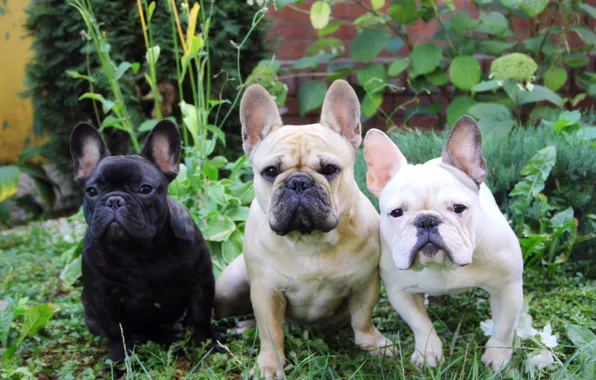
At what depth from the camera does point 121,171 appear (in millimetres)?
2916

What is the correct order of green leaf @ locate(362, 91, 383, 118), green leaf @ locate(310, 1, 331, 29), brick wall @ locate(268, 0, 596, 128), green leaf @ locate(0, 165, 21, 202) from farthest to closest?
brick wall @ locate(268, 0, 596, 128)
green leaf @ locate(0, 165, 21, 202)
green leaf @ locate(362, 91, 383, 118)
green leaf @ locate(310, 1, 331, 29)

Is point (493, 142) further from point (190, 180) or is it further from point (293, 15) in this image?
point (293, 15)

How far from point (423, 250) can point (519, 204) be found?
5.12 feet

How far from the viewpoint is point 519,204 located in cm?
382

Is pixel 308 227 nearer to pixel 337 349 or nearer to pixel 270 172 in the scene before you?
pixel 270 172

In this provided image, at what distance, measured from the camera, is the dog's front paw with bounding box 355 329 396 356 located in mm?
3018

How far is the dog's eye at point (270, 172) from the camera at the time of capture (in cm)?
277

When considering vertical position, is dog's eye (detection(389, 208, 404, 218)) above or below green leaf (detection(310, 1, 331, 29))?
below

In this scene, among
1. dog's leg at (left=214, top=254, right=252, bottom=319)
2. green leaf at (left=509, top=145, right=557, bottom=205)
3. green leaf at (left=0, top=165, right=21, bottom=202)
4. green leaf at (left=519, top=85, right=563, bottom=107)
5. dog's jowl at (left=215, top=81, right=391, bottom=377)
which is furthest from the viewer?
green leaf at (left=0, top=165, right=21, bottom=202)

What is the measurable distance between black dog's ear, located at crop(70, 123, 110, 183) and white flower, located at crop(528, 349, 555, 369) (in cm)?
199

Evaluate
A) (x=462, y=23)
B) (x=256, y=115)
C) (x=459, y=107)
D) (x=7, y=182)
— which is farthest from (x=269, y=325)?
(x=7, y=182)

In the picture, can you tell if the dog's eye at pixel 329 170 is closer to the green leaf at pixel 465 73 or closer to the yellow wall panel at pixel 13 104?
the green leaf at pixel 465 73

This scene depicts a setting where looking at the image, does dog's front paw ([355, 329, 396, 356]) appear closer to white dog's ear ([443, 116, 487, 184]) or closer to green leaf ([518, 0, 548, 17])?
white dog's ear ([443, 116, 487, 184])

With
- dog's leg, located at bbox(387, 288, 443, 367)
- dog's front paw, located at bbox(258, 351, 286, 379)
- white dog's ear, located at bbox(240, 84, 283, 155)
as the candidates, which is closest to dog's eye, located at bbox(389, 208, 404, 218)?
dog's leg, located at bbox(387, 288, 443, 367)
